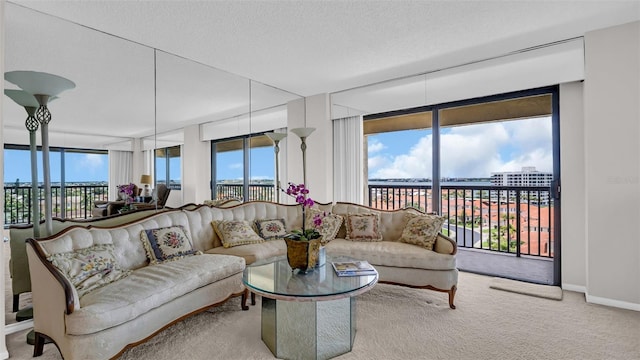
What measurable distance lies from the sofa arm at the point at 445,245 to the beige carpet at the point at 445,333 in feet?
1.58

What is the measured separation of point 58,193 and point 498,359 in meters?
3.62

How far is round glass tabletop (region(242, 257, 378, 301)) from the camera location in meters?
1.91

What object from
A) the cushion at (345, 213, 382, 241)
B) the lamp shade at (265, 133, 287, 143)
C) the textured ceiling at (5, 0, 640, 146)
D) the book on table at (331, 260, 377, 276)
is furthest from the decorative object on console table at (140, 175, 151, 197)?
the cushion at (345, 213, 382, 241)

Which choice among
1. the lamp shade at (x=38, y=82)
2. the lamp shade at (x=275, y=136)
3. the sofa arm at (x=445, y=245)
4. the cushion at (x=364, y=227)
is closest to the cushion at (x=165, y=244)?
the lamp shade at (x=38, y=82)

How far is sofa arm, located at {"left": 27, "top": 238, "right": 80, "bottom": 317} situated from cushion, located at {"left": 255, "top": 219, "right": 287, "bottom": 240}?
1.95 m

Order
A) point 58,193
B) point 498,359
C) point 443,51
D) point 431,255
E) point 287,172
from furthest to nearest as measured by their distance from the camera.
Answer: point 287,172, point 443,51, point 431,255, point 58,193, point 498,359

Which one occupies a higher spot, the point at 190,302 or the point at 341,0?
the point at 341,0

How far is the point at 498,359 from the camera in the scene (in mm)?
1974

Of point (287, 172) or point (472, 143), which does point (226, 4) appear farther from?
point (472, 143)

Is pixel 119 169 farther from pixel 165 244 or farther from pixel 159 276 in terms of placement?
pixel 159 276

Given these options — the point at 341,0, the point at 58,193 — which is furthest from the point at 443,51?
the point at 58,193

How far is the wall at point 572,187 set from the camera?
3215mm

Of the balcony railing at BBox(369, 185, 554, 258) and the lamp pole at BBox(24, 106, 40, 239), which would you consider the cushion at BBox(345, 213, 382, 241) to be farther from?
the lamp pole at BBox(24, 106, 40, 239)

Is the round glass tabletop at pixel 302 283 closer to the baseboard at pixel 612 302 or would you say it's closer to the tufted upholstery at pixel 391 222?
the tufted upholstery at pixel 391 222
